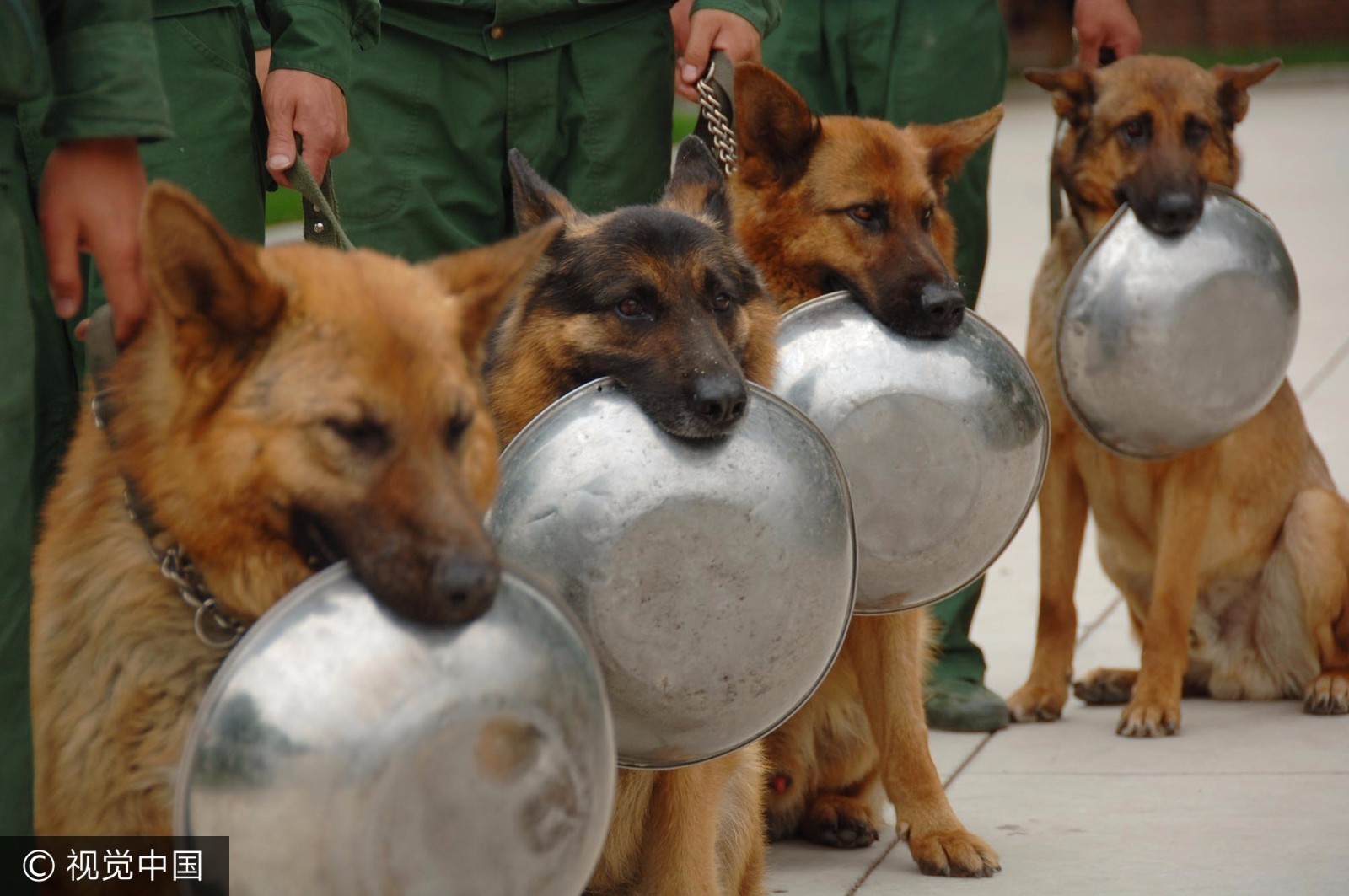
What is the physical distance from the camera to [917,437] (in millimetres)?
3566

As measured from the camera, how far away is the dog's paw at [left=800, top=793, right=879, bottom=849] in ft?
13.6

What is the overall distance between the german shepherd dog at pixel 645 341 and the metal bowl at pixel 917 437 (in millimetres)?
173

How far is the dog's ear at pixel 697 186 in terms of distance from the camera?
3.71 meters

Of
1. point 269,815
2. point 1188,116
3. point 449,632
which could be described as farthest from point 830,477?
point 1188,116

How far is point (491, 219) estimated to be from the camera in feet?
13.6

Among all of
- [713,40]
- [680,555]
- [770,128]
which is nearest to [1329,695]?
[770,128]

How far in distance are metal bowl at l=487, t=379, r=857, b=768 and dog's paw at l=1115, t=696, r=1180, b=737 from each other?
7.39 feet

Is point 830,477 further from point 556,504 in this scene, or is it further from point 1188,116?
point 1188,116

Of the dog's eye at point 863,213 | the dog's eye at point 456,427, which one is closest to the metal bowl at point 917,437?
the dog's eye at point 863,213

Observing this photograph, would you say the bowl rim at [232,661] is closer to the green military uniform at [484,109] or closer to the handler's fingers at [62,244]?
the handler's fingers at [62,244]

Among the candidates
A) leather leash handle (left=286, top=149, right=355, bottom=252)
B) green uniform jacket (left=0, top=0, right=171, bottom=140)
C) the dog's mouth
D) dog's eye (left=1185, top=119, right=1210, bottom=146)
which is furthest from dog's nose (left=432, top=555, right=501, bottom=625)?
dog's eye (left=1185, top=119, right=1210, bottom=146)

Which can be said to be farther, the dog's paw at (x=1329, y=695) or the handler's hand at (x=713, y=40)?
the dog's paw at (x=1329, y=695)

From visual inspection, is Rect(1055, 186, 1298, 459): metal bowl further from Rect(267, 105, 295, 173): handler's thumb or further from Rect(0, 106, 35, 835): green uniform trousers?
Rect(0, 106, 35, 835): green uniform trousers

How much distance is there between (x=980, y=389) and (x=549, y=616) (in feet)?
5.51
